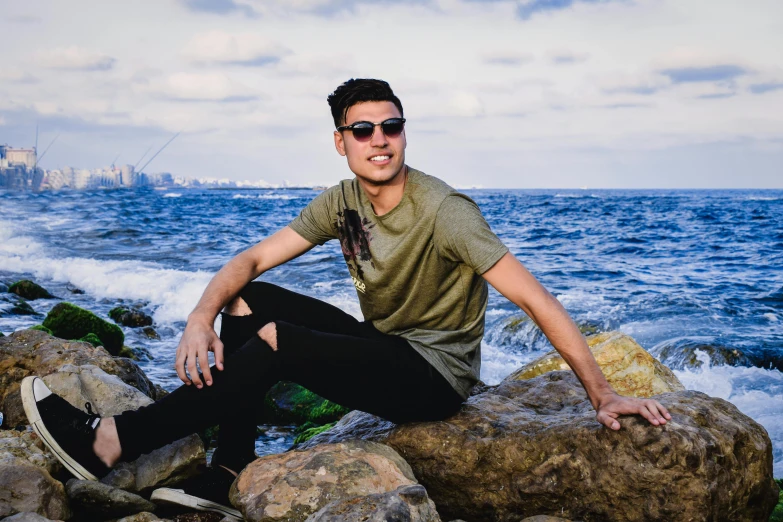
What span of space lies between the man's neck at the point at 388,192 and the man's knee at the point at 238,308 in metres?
1.02

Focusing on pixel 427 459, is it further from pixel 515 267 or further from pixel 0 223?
pixel 0 223

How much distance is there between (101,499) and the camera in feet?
11.2

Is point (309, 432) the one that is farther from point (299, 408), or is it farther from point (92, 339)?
point (92, 339)

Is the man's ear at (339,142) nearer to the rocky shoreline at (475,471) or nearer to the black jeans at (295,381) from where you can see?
the black jeans at (295,381)

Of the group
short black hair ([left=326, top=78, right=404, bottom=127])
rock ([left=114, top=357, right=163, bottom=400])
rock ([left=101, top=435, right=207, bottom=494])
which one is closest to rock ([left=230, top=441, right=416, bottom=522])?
rock ([left=101, top=435, right=207, bottom=494])

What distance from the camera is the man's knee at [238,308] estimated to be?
4145 mm

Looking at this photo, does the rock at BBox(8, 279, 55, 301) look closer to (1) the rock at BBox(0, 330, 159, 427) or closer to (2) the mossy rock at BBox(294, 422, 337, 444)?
(1) the rock at BBox(0, 330, 159, 427)

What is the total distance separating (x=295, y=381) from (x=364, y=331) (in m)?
0.65

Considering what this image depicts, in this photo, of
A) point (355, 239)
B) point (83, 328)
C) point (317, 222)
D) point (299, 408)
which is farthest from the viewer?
point (83, 328)

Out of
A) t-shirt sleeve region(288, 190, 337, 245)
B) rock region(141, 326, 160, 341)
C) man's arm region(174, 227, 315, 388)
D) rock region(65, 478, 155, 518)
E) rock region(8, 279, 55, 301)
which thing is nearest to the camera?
rock region(65, 478, 155, 518)

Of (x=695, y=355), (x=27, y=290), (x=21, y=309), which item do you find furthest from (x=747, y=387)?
(x=27, y=290)

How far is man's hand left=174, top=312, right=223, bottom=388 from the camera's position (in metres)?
3.50

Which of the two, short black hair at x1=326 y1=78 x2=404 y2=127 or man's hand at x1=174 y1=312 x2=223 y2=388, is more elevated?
short black hair at x1=326 y1=78 x2=404 y2=127

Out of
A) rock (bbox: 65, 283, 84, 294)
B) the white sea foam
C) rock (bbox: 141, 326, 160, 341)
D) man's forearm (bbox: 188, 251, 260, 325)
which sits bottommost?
the white sea foam
